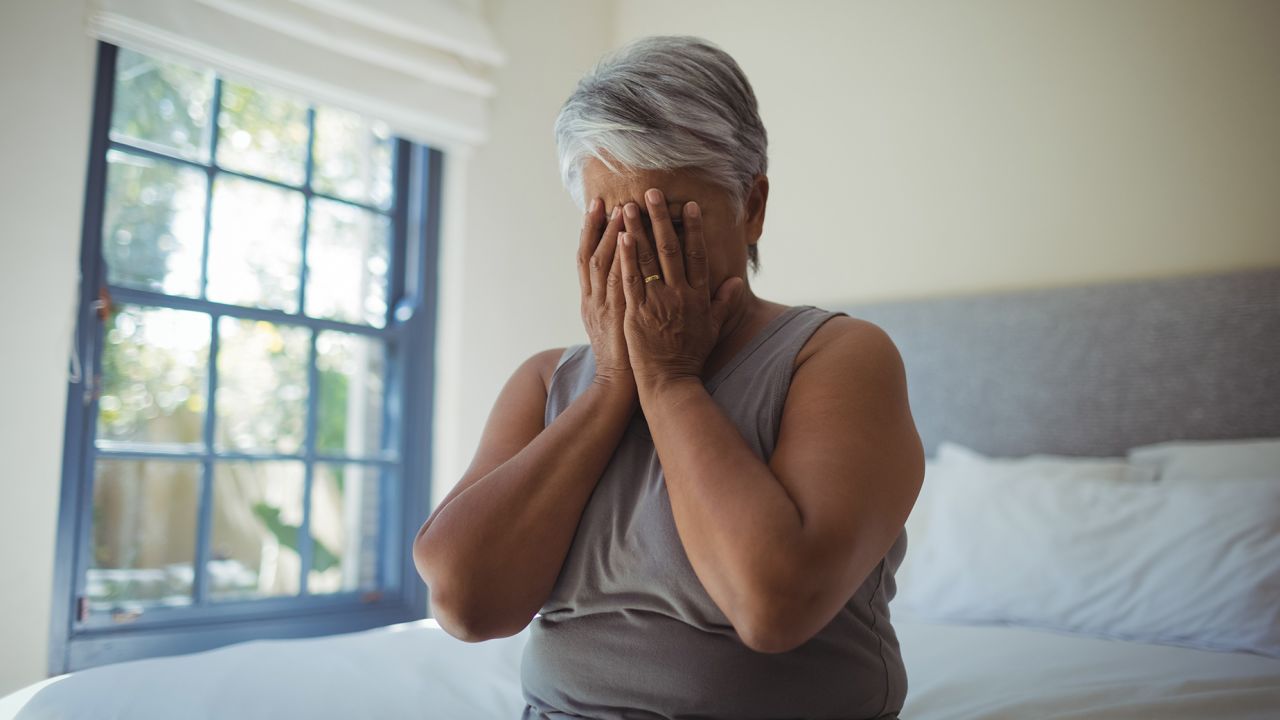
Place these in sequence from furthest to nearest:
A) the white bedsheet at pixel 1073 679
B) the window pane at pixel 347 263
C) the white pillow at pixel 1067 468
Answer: the window pane at pixel 347 263
the white pillow at pixel 1067 468
the white bedsheet at pixel 1073 679

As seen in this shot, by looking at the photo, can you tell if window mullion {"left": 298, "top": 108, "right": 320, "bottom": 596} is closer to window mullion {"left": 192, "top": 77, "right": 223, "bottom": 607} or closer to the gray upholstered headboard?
window mullion {"left": 192, "top": 77, "right": 223, "bottom": 607}

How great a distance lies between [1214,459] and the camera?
234 cm

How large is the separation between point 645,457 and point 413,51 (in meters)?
2.44

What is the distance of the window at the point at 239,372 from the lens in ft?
8.56

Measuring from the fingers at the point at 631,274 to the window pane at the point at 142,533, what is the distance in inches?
82.4

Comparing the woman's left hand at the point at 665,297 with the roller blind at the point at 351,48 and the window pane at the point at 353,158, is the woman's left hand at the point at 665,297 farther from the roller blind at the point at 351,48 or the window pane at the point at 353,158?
the window pane at the point at 353,158

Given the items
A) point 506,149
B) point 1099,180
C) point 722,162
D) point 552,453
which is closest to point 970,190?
point 1099,180

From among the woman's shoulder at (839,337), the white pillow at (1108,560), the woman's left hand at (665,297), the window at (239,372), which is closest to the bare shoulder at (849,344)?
the woman's shoulder at (839,337)

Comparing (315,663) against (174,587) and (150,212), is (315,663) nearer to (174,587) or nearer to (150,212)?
→ (174,587)

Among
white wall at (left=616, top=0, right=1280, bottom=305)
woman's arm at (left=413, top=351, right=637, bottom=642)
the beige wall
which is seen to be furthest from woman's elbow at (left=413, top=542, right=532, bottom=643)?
white wall at (left=616, top=0, right=1280, bottom=305)

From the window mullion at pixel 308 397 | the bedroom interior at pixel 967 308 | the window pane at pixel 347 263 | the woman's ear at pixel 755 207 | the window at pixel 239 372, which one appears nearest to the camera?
A: the woman's ear at pixel 755 207

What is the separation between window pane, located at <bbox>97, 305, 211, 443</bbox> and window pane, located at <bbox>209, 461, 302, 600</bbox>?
0.20 meters

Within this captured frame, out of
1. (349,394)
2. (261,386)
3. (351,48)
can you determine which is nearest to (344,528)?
(349,394)

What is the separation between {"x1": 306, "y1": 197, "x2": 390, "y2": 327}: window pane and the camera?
3168mm
